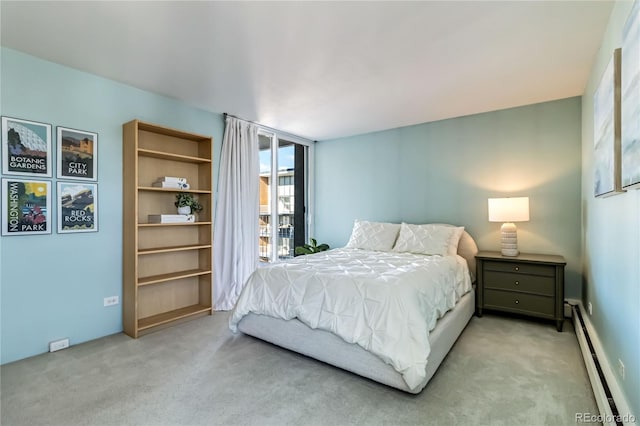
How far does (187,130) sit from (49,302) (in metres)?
2.19

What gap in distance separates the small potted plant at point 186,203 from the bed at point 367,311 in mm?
1251

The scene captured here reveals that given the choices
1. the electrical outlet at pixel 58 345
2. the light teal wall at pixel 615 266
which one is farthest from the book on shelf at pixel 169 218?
the light teal wall at pixel 615 266

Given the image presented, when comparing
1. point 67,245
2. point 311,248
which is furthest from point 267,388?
point 311,248

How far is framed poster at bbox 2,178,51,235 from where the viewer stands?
237cm

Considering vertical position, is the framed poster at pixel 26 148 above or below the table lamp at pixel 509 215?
above

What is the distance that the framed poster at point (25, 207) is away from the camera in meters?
2.37

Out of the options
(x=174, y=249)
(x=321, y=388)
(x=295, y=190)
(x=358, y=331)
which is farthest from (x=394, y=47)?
(x=295, y=190)

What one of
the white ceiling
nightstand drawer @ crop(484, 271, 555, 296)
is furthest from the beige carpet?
the white ceiling

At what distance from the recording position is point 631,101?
139cm

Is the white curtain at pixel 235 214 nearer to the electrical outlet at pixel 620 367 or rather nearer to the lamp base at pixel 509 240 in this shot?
the lamp base at pixel 509 240

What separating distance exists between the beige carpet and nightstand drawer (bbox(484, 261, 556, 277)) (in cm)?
63

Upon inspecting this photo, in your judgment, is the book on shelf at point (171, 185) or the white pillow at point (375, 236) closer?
the book on shelf at point (171, 185)

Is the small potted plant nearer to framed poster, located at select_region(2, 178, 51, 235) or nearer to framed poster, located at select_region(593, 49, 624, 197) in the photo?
framed poster, located at select_region(2, 178, 51, 235)

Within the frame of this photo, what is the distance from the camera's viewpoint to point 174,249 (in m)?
3.21
